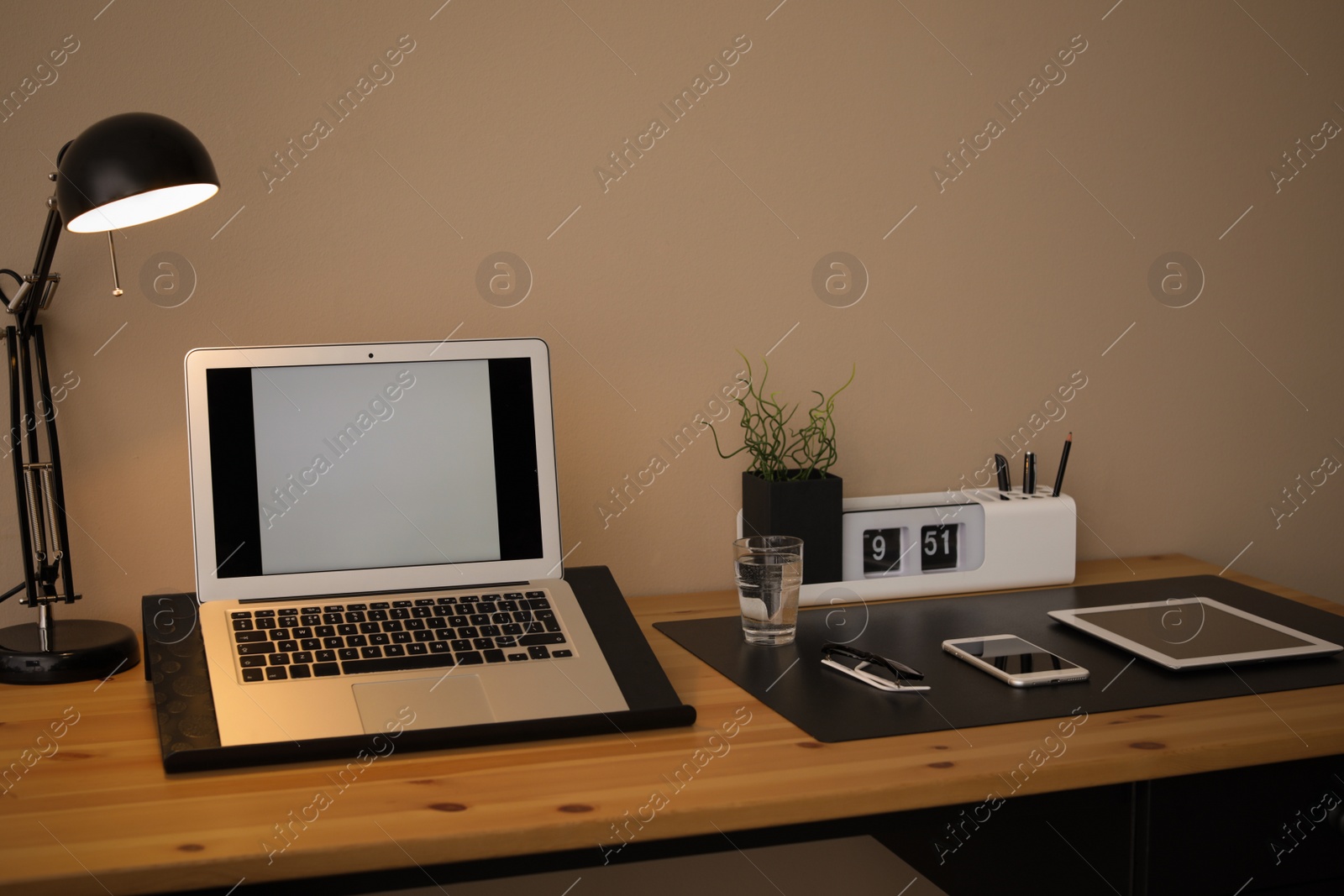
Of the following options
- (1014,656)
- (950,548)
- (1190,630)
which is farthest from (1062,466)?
(1014,656)

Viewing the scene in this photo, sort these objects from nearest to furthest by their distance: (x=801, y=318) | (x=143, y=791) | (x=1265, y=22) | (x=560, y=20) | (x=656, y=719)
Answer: (x=143, y=791) < (x=656, y=719) < (x=560, y=20) < (x=801, y=318) < (x=1265, y=22)

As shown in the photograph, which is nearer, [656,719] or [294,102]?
[656,719]

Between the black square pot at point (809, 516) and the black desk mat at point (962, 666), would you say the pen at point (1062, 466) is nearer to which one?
the black desk mat at point (962, 666)

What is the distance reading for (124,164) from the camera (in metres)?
0.88

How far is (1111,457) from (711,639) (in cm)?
70

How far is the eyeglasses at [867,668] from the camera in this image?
97 cm

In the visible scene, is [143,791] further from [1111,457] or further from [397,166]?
[1111,457]

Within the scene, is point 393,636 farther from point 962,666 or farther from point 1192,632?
point 1192,632

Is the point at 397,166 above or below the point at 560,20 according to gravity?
below

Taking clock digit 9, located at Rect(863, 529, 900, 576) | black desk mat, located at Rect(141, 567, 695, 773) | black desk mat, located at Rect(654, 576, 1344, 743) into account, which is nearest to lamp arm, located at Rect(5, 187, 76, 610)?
black desk mat, located at Rect(141, 567, 695, 773)

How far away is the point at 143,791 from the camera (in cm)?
77

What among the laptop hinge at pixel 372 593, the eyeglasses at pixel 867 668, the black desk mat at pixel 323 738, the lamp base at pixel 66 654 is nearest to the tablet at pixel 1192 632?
the eyeglasses at pixel 867 668

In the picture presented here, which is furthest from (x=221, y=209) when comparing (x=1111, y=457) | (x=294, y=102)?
(x=1111, y=457)

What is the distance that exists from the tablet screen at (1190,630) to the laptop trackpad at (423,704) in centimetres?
65
